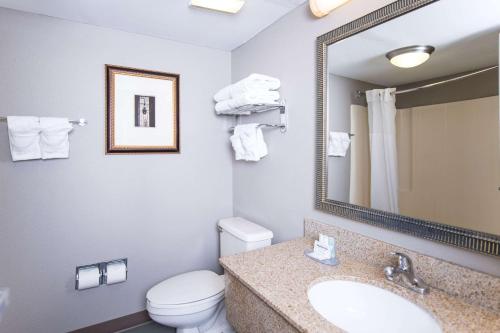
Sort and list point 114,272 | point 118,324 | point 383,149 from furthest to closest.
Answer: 1. point 118,324
2. point 114,272
3. point 383,149

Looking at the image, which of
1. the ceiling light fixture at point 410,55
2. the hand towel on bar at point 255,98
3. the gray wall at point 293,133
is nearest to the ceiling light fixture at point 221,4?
the gray wall at point 293,133

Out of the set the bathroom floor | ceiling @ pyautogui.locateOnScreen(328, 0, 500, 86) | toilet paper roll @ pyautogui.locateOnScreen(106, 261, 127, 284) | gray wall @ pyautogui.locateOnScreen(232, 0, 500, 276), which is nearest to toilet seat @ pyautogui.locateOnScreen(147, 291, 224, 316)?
toilet paper roll @ pyautogui.locateOnScreen(106, 261, 127, 284)

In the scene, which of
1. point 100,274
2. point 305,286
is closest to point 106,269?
point 100,274

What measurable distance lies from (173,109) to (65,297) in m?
1.48

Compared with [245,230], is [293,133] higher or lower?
higher

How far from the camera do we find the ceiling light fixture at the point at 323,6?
4.51 feet

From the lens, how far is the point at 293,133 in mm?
1755

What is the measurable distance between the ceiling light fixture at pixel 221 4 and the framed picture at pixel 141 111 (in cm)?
70

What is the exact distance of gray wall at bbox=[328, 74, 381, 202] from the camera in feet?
4.68

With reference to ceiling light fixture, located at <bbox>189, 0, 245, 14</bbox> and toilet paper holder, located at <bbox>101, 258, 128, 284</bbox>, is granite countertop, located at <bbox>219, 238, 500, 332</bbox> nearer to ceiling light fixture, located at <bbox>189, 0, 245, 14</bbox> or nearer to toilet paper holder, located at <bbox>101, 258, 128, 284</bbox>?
toilet paper holder, located at <bbox>101, 258, 128, 284</bbox>

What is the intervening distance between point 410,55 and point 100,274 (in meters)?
2.14

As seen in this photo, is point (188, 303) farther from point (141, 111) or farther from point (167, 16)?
point (167, 16)

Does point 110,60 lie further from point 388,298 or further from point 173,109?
point 388,298

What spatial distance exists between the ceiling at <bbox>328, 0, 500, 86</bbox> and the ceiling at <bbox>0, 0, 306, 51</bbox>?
0.57 metres
